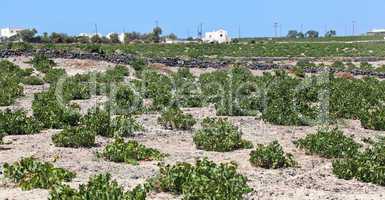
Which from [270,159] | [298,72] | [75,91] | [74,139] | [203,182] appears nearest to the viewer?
[203,182]

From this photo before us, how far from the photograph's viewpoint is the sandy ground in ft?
33.7

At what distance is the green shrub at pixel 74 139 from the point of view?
13.8m

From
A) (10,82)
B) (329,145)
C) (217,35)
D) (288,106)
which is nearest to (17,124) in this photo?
(329,145)

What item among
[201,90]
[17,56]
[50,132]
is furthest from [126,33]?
[50,132]

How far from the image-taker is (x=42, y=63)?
108 feet

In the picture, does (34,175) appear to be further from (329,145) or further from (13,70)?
(13,70)

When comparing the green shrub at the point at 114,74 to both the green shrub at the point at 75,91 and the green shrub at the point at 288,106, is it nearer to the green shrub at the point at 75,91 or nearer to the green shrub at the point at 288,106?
the green shrub at the point at 75,91

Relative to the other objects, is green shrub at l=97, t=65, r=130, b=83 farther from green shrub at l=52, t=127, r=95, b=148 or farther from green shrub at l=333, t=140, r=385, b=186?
green shrub at l=333, t=140, r=385, b=186

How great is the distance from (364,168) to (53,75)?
19.6 metres

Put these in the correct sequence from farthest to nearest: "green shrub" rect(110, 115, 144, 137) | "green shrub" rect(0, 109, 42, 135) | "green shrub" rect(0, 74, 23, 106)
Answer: "green shrub" rect(0, 74, 23, 106), "green shrub" rect(110, 115, 144, 137), "green shrub" rect(0, 109, 42, 135)

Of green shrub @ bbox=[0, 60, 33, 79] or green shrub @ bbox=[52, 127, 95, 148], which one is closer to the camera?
green shrub @ bbox=[52, 127, 95, 148]

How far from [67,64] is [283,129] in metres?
19.7

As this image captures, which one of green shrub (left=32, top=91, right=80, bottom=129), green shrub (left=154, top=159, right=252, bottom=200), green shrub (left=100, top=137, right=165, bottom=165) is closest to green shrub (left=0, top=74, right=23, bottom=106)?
green shrub (left=32, top=91, right=80, bottom=129)

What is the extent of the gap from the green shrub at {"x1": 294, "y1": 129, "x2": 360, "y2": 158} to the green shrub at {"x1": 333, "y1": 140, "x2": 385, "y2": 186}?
3.31ft
